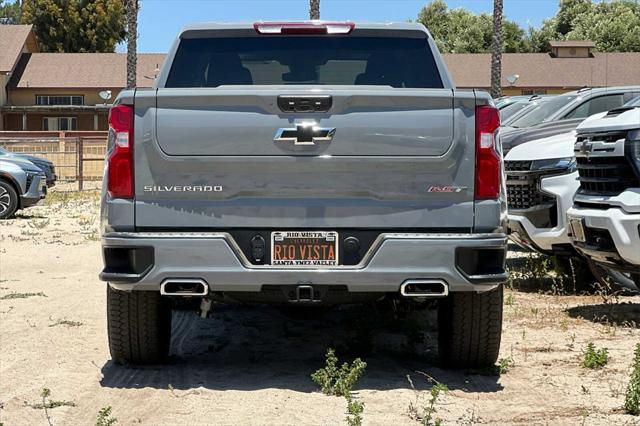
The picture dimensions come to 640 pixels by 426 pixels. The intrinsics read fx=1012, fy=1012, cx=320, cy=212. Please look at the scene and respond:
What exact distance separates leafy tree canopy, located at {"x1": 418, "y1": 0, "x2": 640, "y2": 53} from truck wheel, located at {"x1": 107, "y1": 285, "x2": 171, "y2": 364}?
228 ft

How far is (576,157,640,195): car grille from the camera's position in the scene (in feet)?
24.0

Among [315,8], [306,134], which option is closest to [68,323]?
[306,134]

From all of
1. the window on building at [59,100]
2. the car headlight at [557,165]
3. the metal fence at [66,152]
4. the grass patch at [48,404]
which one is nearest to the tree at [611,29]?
the window on building at [59,100]

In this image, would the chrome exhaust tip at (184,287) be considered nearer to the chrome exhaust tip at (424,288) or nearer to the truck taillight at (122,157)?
the truck taillight at (122,157)

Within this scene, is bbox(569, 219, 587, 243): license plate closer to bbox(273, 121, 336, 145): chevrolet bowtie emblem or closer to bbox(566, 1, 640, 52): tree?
bbox(273, 121, 336, 145): chevrolet bowtie emblem

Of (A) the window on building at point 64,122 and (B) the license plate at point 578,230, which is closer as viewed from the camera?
(B) the license plate at point 578,230

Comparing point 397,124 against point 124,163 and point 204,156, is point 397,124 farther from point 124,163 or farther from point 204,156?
point 124,163

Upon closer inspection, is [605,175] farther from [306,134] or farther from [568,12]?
[568,12]

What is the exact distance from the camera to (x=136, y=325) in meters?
6.08

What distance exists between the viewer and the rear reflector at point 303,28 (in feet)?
20.9

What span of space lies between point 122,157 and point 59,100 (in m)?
52.7

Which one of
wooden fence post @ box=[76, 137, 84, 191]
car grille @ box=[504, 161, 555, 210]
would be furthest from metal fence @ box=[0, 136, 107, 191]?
car grille @ box=[504, 161, 555, 210]

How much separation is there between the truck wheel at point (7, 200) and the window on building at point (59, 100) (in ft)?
127

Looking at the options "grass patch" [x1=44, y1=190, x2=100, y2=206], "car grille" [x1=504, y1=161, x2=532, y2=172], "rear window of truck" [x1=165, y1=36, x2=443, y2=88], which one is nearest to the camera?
"rear window of truck" [x1=165, y1=36, x2=443, y2=88]
